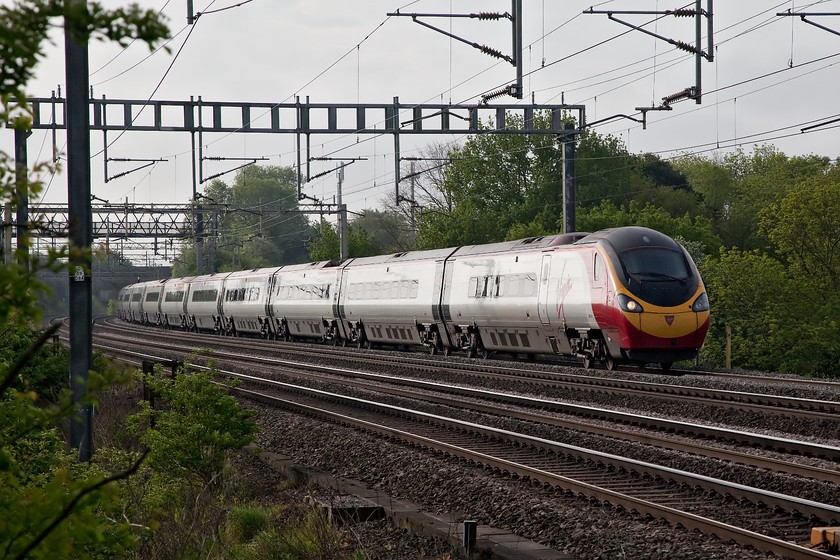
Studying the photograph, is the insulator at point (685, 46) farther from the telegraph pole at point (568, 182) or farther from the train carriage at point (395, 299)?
the train carriage at point (395, 299)

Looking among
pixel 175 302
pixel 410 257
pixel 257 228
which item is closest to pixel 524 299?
pixel 410 257

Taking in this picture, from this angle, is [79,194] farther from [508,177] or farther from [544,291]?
[508,177]

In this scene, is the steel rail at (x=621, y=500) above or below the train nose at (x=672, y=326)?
below

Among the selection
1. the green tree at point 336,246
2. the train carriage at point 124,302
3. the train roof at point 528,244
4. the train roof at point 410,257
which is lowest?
the train carriage at point 124,302

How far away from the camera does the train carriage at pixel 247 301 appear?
4291 cm

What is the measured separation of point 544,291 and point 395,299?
9010 mm

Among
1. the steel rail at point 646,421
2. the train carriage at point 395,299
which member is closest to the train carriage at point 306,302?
the train carriage at point 395,299

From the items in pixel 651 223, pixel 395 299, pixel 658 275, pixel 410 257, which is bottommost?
pixel 395 299

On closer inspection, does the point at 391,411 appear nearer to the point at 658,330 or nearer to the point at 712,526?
the point at 658,330

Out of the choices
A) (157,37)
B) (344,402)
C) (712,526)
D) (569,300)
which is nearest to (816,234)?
(569,300)

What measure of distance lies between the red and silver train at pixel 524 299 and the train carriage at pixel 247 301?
95.8 inches

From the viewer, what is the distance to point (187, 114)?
28.9 metres

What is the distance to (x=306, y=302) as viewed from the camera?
124 feet

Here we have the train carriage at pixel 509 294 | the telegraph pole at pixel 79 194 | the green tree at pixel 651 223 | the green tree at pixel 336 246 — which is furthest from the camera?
the green tree at pixel 336 246
